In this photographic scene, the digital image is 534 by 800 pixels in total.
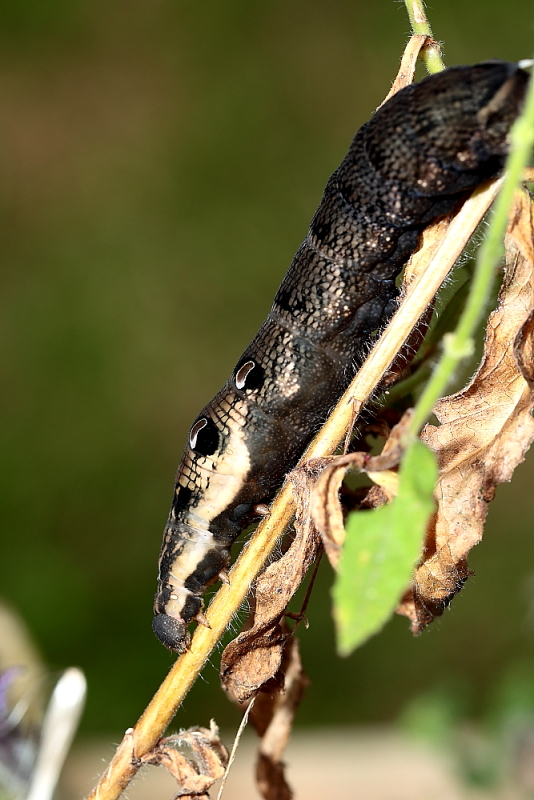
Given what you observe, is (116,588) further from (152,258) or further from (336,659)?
(152,258)

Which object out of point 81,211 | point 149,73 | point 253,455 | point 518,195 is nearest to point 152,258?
point 81,211

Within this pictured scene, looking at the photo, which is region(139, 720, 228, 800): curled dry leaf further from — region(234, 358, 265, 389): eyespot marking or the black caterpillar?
region(234, 358, 265, 389): eyespot marking

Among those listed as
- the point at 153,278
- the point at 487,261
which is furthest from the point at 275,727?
the point at 153,278

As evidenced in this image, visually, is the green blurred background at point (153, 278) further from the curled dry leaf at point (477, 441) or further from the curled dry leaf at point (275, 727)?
the curled dry leaf at point (477, 441)

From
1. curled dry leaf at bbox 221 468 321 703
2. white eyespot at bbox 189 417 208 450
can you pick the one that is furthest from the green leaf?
white eyespot at bbox 189 417 208 450

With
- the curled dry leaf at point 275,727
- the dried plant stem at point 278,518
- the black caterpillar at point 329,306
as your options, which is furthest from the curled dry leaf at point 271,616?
the black caterpillar at point 329,306

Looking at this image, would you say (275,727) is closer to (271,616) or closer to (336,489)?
(271,616)
